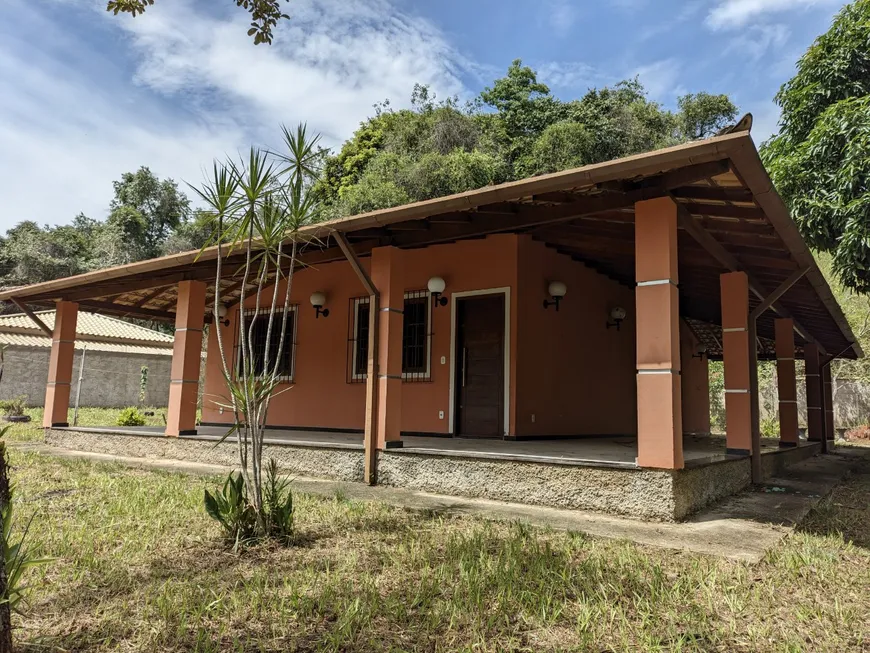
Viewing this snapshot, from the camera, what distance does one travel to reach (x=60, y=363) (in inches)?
368

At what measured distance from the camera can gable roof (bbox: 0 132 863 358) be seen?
411 cm

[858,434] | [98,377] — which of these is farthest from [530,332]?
[98,377]

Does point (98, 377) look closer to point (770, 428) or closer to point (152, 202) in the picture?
point (152, 202)

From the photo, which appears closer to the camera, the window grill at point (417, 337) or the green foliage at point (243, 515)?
the green foliage at point (243, 515)

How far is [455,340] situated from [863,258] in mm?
Result: 6402

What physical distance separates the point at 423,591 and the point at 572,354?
6.06 m

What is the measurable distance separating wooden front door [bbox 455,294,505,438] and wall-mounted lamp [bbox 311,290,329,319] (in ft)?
7.91

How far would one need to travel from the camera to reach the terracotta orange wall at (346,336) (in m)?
7.77

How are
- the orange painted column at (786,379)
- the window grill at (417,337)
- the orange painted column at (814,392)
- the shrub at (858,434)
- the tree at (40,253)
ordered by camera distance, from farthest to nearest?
1. the tree at (40,253)
2. the shrub at (858,434)
3. the orange painted column at (814,392)
4. the orange painted column at (786,379)
5. the window grill at (417,337)

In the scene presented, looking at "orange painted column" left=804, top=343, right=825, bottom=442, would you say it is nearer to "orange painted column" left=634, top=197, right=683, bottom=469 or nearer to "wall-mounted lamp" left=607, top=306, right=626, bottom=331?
"wall-mounted lamp" left=607, top=306, right=626, bottom=331

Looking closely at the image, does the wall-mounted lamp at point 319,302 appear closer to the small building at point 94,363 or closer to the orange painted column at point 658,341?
the orange painted column at point 658,341

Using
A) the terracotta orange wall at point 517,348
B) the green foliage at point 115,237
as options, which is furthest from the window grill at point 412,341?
the green foliage at point 115,237

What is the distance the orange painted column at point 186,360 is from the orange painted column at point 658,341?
569cm

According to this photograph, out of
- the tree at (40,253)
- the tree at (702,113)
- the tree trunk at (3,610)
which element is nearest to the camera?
the tree trunk at (3,610)
